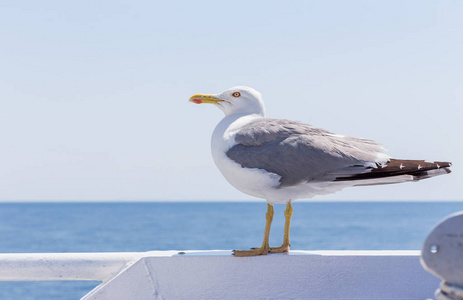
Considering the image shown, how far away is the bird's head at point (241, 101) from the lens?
3049 millimetres

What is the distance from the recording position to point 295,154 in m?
2.71

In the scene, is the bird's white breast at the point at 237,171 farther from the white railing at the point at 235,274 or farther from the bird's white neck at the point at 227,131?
the white railing at the point at 235,274

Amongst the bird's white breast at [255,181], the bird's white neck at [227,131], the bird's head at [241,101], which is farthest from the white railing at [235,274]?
the bird's head at [241,101]

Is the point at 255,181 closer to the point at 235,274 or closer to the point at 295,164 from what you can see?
the point at 295,164

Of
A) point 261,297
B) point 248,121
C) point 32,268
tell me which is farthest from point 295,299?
point 32,268

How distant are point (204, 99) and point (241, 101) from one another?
210 millimetres

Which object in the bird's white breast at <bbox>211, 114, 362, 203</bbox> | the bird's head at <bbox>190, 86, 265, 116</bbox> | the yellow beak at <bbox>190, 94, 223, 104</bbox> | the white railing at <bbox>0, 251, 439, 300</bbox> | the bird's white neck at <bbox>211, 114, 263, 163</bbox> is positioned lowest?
the white railing at <bbox>0, 251, 439, 300</bbox>

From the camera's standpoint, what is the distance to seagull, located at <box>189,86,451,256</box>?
2646 millimetres

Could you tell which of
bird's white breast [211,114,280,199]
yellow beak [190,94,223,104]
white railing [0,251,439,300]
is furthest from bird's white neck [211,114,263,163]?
white railing [0,251,439,300]

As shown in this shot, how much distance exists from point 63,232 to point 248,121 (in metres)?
43.1

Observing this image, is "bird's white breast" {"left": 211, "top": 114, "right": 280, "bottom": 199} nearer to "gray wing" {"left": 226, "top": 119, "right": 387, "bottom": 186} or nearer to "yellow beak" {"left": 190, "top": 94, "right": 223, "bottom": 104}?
"gray wing" {"left": 226, "top": 119, "right": 387, "bottom": 186}

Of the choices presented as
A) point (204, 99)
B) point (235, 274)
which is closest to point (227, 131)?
point (204, 99)

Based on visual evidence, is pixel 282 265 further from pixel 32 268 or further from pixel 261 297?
pixel 32 268

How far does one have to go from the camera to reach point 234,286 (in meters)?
2.54
